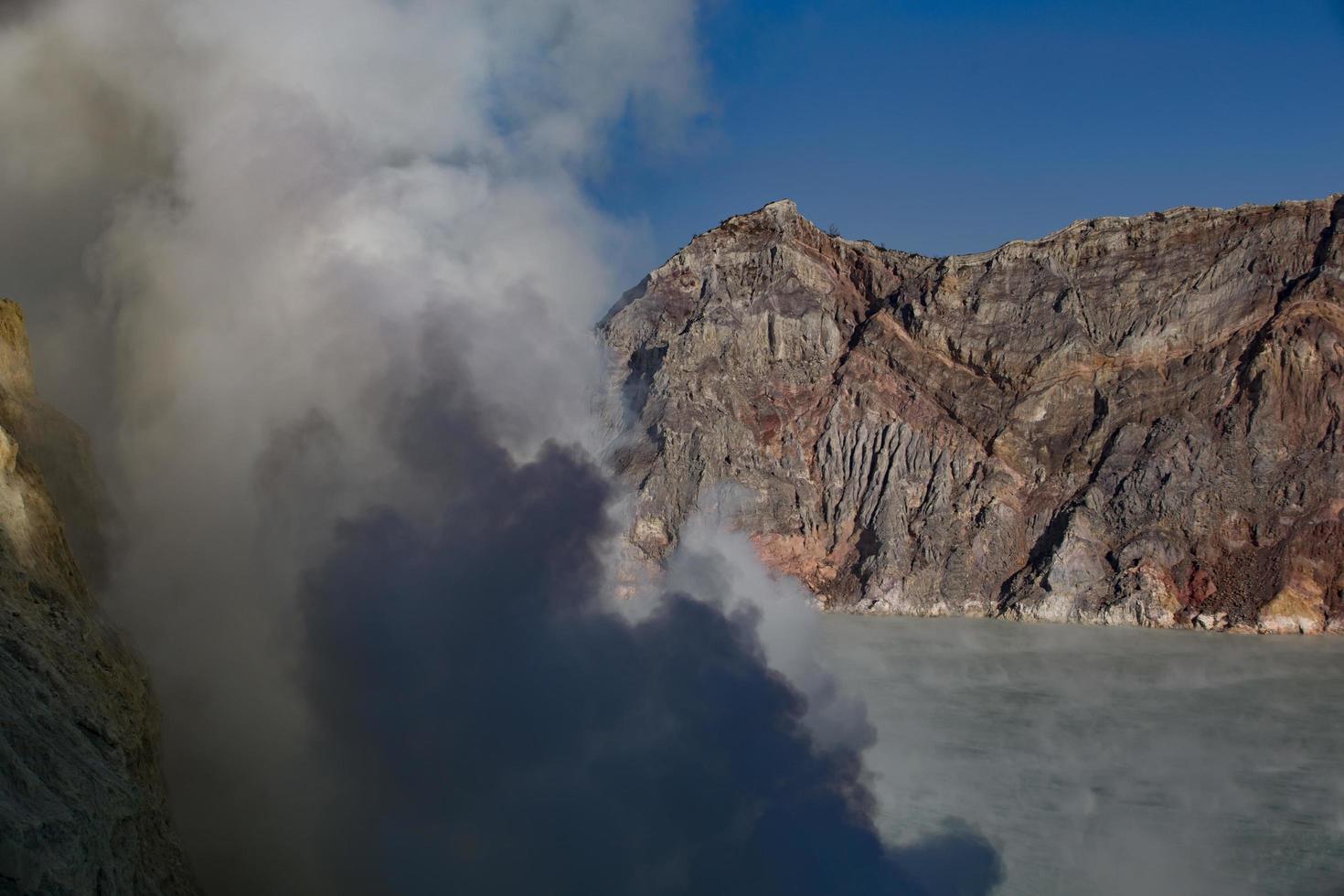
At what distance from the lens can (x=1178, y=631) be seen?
31844mm

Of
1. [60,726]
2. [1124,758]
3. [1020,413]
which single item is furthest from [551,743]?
[1020,413]

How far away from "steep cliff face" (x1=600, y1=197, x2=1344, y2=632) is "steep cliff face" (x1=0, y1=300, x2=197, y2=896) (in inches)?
1290

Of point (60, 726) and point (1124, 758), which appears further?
point (1124, 758)

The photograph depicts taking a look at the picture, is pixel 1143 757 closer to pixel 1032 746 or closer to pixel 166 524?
pixel 1032 746

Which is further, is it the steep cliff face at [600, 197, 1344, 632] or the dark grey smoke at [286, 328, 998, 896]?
the steep cliff face at [600, 197, 1344, 632]

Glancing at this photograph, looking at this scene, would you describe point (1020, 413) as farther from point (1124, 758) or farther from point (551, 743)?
point (551, 743)

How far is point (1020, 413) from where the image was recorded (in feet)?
137

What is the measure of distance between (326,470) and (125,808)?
7.38m

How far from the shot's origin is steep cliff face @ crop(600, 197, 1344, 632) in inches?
1395

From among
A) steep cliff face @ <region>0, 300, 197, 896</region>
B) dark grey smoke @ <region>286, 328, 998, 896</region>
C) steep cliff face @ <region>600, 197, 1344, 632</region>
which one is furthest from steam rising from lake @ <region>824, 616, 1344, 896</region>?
steep cliff face @ <region>0, 300, 197, 896</region>

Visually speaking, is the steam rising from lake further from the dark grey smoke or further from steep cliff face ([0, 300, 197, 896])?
steep cliff face ([0, 300, 197, 896])

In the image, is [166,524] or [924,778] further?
[924,778]

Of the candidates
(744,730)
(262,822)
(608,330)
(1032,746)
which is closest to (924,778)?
(1032,746)

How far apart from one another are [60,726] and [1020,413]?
40888mm
